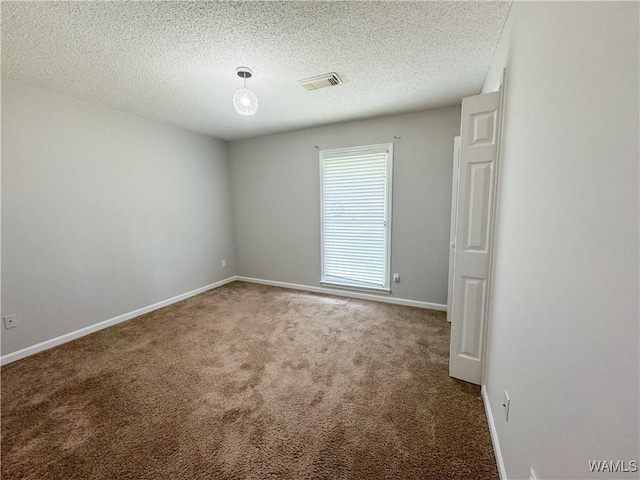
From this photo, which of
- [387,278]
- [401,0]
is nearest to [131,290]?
[387,278]

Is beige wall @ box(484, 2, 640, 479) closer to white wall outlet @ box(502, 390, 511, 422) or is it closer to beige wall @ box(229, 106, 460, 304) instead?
white wall outlet @ box(502, 390, 511, 422)

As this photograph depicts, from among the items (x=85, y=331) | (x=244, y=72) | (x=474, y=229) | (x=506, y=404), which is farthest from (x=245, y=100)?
(x=85, y=331)

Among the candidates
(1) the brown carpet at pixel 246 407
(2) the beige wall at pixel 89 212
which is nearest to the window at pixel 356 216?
(1) the brown carpet at pixel 246 407

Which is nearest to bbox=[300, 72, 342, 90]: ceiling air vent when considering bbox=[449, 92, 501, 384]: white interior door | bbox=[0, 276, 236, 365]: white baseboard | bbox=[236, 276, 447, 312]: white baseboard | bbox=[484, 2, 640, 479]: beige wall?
bbox=[449, 92, 501, 384]: white interior door

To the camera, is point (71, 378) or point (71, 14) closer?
point (71, 14)

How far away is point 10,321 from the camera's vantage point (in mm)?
2381

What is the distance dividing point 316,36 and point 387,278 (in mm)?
2898

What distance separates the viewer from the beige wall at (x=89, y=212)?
240 centimetres

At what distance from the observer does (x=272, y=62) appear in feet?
6.88

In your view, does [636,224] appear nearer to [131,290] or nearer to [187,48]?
[187,48]

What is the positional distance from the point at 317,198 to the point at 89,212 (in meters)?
2.80

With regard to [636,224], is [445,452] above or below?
below

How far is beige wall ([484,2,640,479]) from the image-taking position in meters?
0.55

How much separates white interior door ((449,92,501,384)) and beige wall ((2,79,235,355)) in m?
3.68
